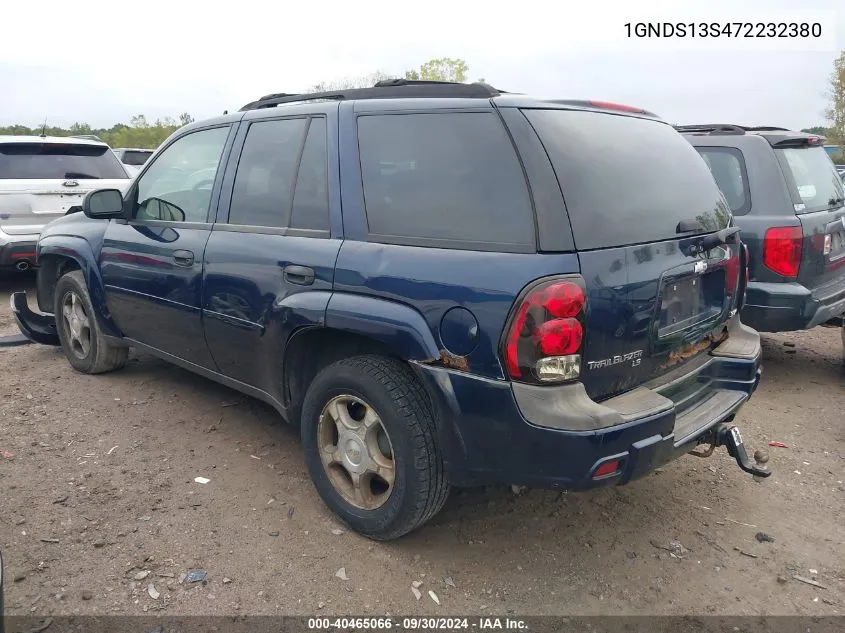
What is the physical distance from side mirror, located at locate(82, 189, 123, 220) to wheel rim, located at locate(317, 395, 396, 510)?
223 cm

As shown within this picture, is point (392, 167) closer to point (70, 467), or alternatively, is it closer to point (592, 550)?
point (592, 550)

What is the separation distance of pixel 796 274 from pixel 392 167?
10.9 ft

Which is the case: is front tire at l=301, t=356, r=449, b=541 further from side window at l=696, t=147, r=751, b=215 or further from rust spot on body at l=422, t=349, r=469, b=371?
side window at l=696, t=147, r=751, b=215

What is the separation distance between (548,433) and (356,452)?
98 cm

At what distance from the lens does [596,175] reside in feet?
8.66

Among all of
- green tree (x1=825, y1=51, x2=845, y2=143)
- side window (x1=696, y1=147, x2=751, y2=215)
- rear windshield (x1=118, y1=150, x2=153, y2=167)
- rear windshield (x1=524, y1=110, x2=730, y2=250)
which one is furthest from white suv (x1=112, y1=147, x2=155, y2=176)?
green tree (x1=825, y1=51, x2=845, y2=143)

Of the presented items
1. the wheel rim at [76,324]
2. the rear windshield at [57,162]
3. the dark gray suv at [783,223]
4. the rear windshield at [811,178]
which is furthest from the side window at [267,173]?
the rear windshield at [57,162]

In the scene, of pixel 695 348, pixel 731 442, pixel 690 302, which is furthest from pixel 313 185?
pixel 731 442

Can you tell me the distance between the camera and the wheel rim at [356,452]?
9.61 feet

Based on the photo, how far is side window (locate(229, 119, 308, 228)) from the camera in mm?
3367

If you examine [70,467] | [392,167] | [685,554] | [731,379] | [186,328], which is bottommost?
[685,554]

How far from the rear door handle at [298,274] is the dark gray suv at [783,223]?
3290mm

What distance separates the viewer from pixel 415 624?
8.45 ft

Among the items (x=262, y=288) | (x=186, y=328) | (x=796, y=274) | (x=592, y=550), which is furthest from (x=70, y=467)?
(x=796, y=274)
